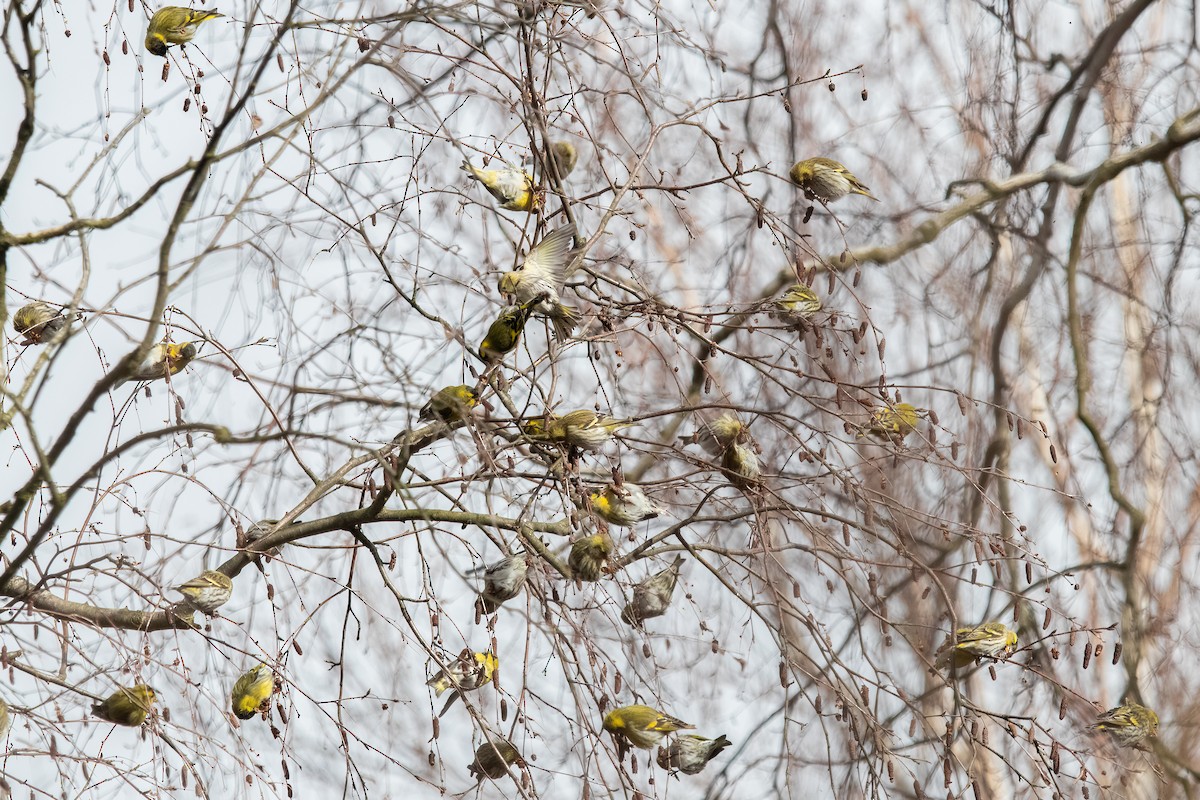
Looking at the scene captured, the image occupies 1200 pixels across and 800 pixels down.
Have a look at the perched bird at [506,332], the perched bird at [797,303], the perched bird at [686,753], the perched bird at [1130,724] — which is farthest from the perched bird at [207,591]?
the perched bird at [1130,724]

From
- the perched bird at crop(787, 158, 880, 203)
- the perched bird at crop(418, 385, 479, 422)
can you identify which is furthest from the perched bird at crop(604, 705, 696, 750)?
the perched bird at crop(787, 158, 880, 203)

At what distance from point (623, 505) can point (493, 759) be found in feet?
1.40

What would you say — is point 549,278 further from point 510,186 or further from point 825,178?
point 825,178

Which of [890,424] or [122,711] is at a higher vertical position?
[890,424]

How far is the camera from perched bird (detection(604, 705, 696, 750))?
2020mm

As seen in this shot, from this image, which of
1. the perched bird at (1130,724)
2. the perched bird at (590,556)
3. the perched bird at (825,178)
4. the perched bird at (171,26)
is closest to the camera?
the perched bird at (590,556)

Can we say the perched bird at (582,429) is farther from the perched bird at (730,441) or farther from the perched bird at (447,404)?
the perched bird at (730,441)

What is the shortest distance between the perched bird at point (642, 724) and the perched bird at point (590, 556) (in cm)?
27

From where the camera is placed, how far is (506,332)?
1.97 meters

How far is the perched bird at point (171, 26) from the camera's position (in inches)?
86.6

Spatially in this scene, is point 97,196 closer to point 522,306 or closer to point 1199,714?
point 522,306

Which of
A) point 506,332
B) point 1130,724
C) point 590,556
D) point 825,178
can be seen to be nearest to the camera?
point 590,556

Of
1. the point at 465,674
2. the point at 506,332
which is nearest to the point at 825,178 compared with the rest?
the point at 506,332

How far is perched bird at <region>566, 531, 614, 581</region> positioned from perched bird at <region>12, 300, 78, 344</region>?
1.04 m
